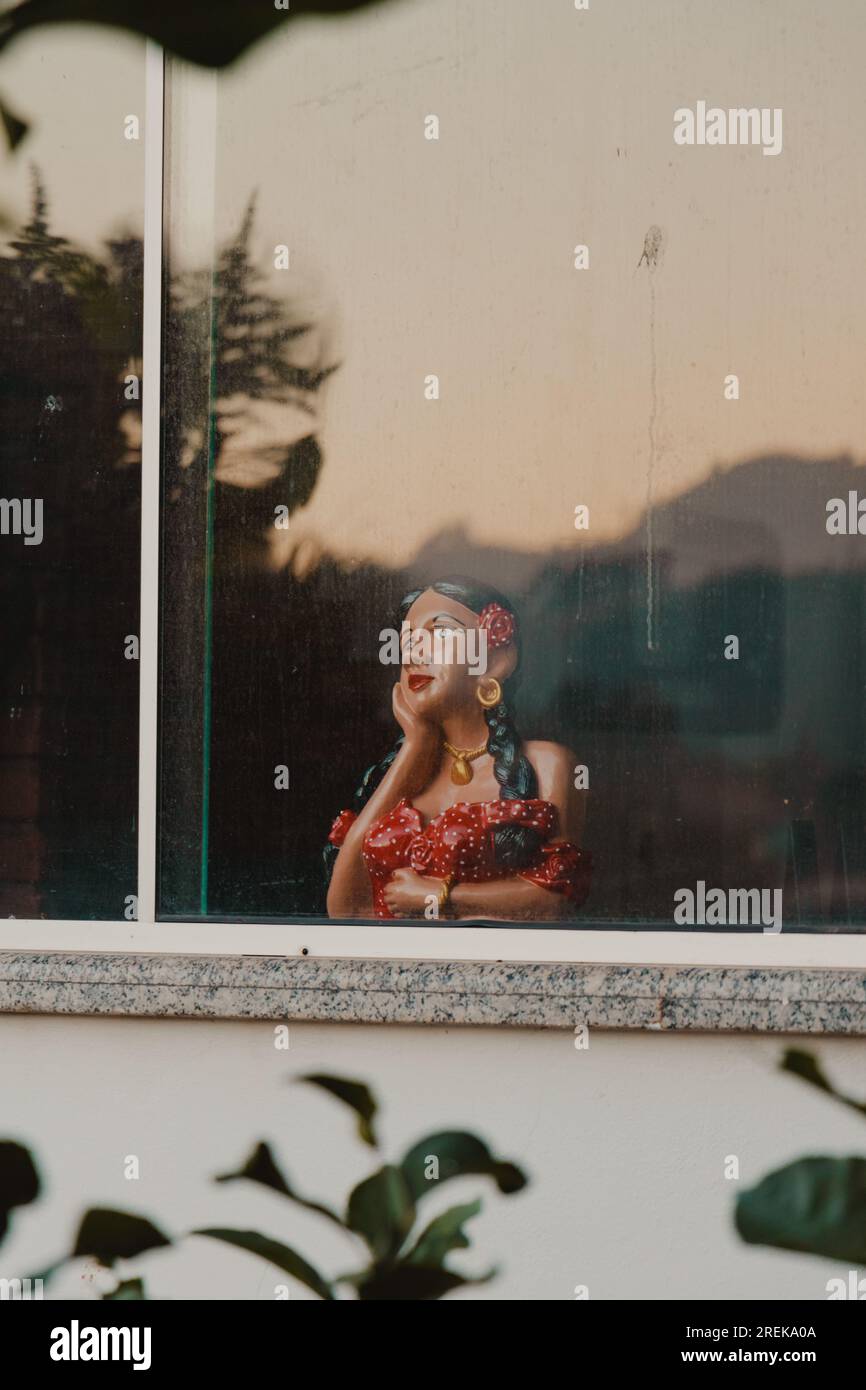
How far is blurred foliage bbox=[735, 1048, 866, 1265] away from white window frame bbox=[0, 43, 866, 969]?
0.26 m

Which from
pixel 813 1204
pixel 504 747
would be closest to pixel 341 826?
pixel 504 747

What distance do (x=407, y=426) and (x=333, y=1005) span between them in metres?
1.32

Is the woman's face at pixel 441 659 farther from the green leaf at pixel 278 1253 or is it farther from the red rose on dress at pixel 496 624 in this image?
the green leaf at pixel 278 1253

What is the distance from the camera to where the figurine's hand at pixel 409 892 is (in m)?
3.49

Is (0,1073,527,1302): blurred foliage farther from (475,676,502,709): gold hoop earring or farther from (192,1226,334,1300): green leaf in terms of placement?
(475,676,502,709): gold hoop earring

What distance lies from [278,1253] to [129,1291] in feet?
1.15

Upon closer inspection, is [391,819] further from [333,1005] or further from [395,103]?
[395,103]

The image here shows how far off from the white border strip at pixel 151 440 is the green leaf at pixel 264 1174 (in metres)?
0.70

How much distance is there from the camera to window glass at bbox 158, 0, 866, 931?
135 inches

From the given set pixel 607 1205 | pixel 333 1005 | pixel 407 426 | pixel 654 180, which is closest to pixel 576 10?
pixel 654 180

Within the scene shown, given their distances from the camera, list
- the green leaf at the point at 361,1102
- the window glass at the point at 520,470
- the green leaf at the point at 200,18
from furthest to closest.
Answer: the green leaf at the point at 200,18 < the window glass at the point at 520,470 < the green leaf at the point at 361,1102

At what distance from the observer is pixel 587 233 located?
137 inches
